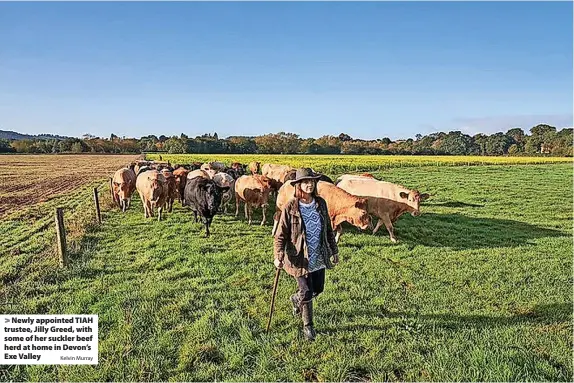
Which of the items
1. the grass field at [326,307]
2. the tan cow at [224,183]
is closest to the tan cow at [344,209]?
the grass field at [326,307]

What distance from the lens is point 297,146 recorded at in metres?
88.6

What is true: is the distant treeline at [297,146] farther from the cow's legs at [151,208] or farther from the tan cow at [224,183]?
Result: the cow's legs at [151,208]

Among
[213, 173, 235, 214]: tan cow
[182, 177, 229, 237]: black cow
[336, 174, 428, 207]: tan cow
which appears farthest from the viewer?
[213, 173, 235, 214]: tan cow

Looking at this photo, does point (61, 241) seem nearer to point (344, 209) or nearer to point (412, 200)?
point (344, 209)

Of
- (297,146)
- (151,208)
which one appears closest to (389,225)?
(151,208)

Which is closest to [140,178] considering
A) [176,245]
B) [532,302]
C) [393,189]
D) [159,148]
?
[176,245]

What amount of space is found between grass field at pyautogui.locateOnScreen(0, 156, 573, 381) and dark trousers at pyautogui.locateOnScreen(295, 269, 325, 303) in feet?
1.72

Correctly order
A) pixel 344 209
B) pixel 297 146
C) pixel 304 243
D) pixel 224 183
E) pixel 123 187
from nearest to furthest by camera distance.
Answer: pixel 304 243 → pixel 344 209 → pixel 123 187 → pixel 224 183 → pixel 297 146

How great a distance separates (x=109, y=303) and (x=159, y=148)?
311 feet

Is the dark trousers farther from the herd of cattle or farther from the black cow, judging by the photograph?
the black cow

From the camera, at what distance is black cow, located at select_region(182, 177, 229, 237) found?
1255 cm

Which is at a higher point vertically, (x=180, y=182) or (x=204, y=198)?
(x=180, y=182)

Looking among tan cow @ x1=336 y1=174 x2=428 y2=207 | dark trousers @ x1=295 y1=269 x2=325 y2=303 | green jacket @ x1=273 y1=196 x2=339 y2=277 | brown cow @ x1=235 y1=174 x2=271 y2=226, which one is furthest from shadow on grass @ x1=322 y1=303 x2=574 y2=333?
brown cow @ x1=235 y1=174 x2=271 y2=226

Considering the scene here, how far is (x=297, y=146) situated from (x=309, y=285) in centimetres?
8400
